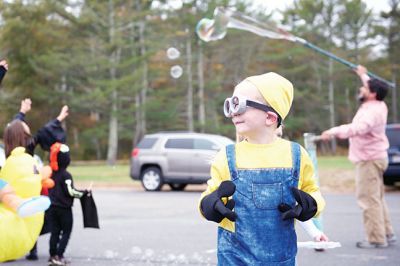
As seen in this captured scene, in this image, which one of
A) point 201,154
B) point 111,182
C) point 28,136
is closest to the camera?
point 28,136

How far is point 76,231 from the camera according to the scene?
30.6 ft

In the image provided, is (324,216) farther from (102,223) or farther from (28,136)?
(28,136)

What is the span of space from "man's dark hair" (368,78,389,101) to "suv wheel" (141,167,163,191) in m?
10.4

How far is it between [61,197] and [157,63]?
4101 centimetres

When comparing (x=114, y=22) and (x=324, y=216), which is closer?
(x=324, y=216)

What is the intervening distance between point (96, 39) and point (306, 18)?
20279 millimetres

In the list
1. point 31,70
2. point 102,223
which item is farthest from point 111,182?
point 31,70

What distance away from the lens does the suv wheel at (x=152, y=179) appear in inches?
664

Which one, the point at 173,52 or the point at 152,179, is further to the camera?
the point at 173,52

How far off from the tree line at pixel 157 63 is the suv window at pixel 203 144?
920 inches

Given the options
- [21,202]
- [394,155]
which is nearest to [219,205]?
[21,202]

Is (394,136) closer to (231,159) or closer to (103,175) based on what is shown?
(231,159)

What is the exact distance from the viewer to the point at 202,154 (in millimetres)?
16406

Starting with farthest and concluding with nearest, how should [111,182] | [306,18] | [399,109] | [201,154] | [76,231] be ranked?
[399,109] < [306,18] < [111,182] < [201,154] < [76,231]
